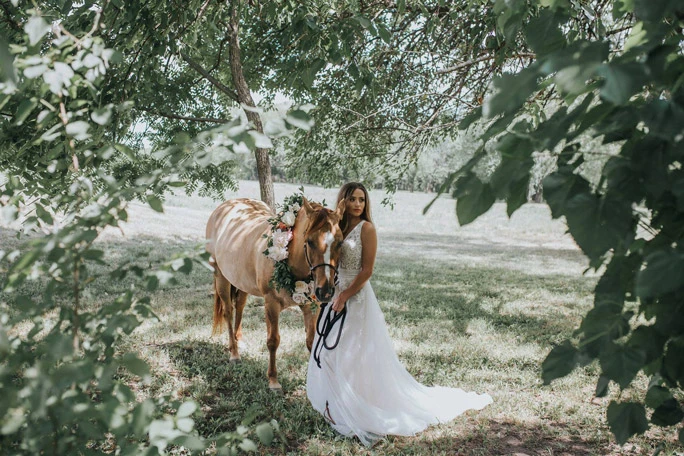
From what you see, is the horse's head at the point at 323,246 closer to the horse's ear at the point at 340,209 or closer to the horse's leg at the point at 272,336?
the horse's ear at the point at 340,209

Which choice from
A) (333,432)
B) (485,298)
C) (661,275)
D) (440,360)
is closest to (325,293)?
(333,432)

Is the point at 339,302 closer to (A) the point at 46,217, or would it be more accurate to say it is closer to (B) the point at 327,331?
(B) the point at 327,331

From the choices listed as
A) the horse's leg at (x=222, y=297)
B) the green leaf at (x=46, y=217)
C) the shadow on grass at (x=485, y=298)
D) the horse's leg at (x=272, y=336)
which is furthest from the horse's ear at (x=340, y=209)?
the shadow on grass at (x=485, y=298)

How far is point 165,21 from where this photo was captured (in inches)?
113

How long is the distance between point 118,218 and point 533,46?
4.08 feet

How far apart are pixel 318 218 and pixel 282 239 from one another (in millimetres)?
549

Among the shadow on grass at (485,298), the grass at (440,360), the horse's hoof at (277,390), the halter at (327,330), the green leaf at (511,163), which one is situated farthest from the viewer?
the shadow on grass at (485,298)

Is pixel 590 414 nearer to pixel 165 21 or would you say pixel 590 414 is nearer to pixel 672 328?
pixel 672 328

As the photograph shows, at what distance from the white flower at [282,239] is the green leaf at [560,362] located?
3.26m

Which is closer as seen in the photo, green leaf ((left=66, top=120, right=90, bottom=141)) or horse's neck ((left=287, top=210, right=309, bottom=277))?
green leaf ((left=66, top=120, right=90, bottom=141))

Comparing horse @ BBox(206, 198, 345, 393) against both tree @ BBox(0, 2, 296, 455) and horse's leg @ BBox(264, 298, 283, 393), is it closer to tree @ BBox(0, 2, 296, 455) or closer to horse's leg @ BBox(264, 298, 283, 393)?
horse's leg @ BBox(264, 298, 283, 393)

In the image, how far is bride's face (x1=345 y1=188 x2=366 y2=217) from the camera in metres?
4.21

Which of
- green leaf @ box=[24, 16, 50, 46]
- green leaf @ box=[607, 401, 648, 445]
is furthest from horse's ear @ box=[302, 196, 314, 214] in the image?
green leaf @ box=[607, 401, 648, 445]

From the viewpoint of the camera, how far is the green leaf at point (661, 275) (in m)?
0.87
